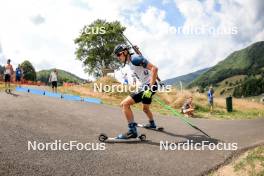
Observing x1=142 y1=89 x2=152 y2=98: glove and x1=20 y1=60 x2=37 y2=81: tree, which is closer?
x1=142 y1=89 x2=152 y2=98: glove

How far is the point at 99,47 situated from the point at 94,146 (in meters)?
61.8

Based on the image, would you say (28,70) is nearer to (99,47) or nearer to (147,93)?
(99,47)

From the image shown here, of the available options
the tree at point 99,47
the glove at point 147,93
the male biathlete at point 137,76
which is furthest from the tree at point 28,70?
the glove at point 147,93

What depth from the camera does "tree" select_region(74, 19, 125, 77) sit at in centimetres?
6875

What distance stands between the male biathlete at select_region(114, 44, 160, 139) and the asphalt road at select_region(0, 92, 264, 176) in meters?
0.61

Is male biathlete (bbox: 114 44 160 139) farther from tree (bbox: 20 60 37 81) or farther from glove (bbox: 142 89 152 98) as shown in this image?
tree (bbox: 20 60 37 81)

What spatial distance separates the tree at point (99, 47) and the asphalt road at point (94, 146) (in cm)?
5557

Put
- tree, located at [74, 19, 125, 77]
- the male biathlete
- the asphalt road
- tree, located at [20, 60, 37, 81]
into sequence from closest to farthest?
the asphalt road < the male biathlete < tree, located at [74, 19, 125, 77] < tree, located at [20, 60, 37, 81]

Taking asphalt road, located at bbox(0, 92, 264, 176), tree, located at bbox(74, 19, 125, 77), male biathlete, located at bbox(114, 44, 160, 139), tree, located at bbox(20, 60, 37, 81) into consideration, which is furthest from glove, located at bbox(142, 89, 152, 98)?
tree, located at bbox(20, 60, 37, 81)

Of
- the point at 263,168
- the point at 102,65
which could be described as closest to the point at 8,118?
the point at 263,168

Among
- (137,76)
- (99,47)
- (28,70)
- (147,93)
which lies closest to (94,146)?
(147,93)

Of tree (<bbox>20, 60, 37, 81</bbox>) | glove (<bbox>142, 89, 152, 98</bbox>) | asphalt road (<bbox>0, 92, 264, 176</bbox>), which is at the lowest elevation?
asphalt road (<bbox>0, 92, 264, 176</bbox>)

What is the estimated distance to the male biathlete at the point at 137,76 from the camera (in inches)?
376

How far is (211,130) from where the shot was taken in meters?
12.1
